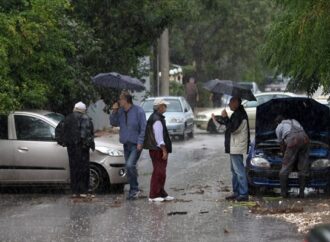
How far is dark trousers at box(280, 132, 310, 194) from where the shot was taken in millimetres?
12602

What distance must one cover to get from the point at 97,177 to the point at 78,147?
0.99m

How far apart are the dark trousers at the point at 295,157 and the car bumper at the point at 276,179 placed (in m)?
0.17

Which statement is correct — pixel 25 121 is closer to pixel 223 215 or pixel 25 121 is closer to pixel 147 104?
pixel 223 215

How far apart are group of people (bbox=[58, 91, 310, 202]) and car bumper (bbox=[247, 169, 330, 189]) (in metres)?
0.16

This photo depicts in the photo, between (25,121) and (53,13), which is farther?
(53,13)

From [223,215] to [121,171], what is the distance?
3.16m

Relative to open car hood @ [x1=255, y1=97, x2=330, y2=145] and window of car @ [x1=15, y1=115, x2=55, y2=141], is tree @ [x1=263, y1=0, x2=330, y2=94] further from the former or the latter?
window of car @ [x1=15, y1=115, x2=55, y2=141]

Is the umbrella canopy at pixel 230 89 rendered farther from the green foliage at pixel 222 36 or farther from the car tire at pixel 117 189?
the green foliage at pixel 222 36

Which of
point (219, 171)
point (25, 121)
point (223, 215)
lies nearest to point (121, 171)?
point (25, 121)

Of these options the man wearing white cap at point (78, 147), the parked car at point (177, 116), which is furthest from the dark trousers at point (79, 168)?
the parked car at point (177, 116)

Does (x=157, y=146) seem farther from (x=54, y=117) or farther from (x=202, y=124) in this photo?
(x=202, y=124)

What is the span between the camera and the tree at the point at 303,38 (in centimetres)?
1005

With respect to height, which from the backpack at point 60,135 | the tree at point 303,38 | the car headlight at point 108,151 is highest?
the tree at point 303,38

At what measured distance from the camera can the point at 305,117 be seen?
14.1 m
